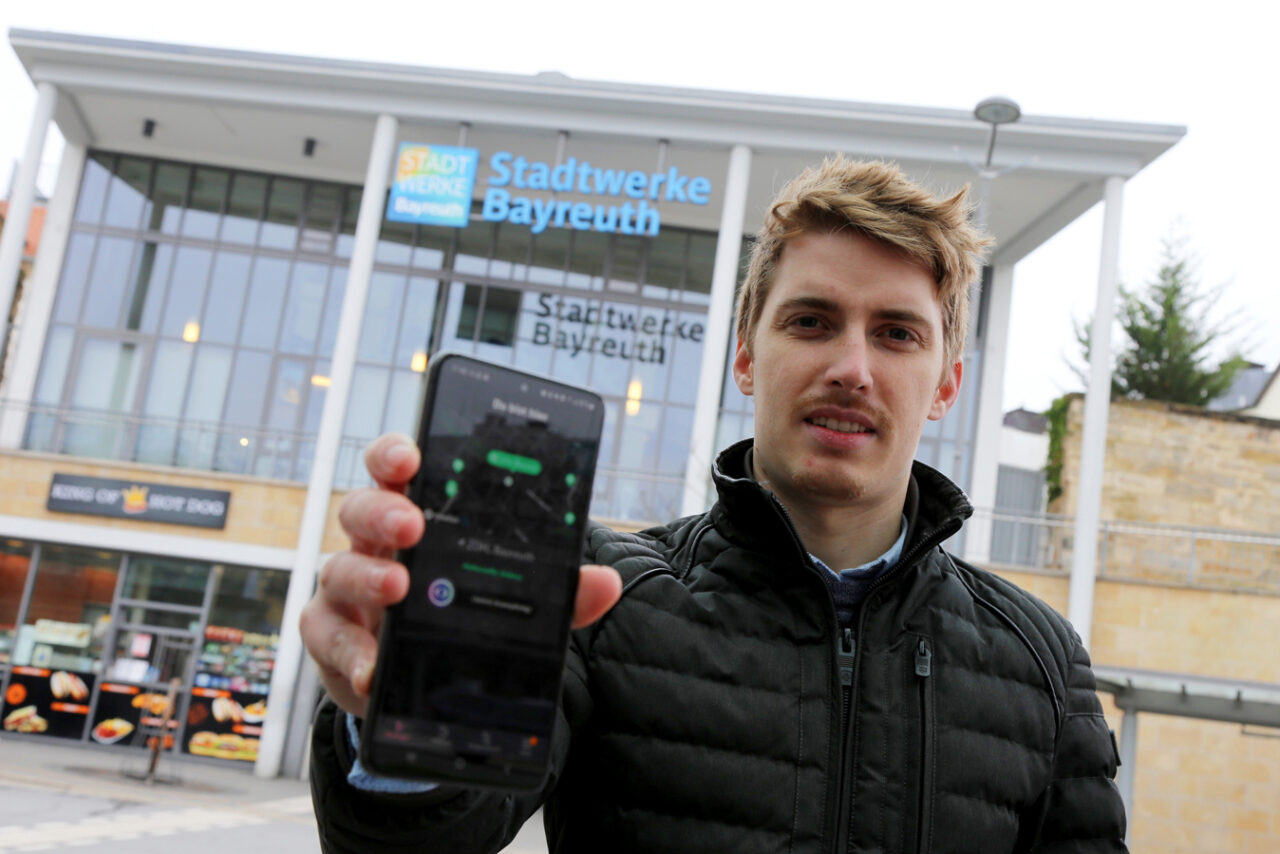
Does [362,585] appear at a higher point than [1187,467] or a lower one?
lower

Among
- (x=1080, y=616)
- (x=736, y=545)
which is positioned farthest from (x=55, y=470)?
(x=736, y=545)

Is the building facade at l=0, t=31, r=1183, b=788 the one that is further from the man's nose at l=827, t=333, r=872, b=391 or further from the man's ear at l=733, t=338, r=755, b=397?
Result: the man's nose at l=827, t=333, r=872, b=391

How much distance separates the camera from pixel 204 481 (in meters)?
16.8

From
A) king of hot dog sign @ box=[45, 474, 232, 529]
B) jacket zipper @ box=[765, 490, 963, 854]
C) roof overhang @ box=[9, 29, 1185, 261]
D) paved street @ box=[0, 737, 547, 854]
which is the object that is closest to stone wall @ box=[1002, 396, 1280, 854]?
roof overhang @ box=[9, 29, 1185, 261]

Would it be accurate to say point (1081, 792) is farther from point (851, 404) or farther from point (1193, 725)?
point (1193, 725)

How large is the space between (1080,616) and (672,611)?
14.9 m

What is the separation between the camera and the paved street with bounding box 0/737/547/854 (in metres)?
9.78

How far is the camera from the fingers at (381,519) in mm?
1138

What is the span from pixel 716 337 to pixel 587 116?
4.30 m

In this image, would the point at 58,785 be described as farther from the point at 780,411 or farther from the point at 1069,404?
the point at 1069,404

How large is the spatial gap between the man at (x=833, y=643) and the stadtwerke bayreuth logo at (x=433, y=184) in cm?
1565

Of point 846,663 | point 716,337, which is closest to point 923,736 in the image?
point 846,663

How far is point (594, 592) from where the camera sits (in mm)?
1321

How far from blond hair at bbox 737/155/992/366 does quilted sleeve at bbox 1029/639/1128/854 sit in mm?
691
